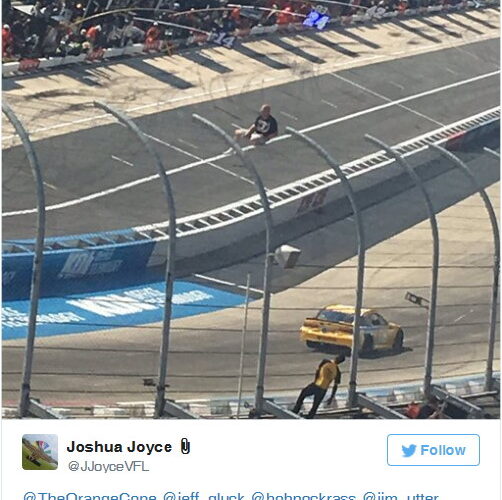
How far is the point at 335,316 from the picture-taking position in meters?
15.8

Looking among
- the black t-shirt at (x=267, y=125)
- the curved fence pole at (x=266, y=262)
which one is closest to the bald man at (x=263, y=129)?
the black t-shirt at (x=267, y=125)

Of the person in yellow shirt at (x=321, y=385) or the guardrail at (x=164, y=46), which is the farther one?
the guardrail at (x=164, y=46)

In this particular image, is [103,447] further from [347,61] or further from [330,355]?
[347,61]

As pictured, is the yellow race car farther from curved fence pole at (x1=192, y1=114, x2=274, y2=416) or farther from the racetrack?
curved fence pole at (x1=192, y1=114, x2=274, y2=416)

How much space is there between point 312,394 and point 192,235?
674 cm

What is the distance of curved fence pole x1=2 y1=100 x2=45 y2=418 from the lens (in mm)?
10578

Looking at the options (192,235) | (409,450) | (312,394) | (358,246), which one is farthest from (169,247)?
(192,235)

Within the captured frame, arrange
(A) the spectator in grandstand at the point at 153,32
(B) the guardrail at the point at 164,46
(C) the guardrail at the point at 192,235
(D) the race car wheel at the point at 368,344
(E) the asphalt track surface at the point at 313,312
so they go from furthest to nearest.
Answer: (A) the spectator in grandstand at the point at 153,32 < (B) the guardrail at the point at 164,46 < (C) the guardrail at the point at 192,235 < (D) the race car wheel at the point at 368,344 < (E) the asphalt track surface at the point at 313,312

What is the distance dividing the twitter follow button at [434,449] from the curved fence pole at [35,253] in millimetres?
2605

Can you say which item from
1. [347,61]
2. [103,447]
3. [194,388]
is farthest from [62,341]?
[347,61]

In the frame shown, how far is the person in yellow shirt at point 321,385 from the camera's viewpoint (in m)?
12.3

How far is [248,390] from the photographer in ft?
48.6

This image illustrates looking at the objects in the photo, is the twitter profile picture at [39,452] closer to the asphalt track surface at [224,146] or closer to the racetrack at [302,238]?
the racetrack at [302,238]

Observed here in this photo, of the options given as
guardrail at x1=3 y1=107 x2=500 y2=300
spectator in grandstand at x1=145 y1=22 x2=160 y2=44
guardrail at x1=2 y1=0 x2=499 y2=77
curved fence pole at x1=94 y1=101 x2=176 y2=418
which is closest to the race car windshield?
guardrail at x1=3 y1=107 x2=500 y2=300
